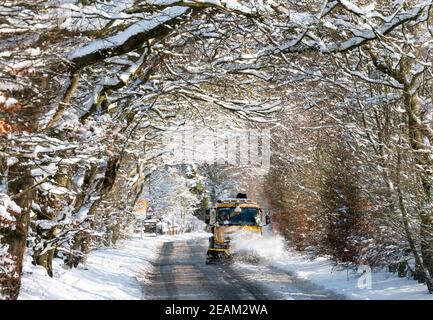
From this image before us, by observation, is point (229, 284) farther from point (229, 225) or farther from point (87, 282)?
point (229, 225)

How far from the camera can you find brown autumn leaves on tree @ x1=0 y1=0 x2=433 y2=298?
8867 mm

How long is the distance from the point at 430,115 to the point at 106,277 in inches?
435

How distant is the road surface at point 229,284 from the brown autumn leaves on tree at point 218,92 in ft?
5.80

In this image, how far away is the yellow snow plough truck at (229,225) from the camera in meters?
27.6

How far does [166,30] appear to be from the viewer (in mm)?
10125

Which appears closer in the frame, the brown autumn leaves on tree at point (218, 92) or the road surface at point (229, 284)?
the brown autumn leaves on tree at point (218, 92)

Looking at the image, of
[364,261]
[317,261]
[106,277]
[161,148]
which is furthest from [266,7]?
[161,148]

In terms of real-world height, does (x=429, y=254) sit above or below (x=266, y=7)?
below

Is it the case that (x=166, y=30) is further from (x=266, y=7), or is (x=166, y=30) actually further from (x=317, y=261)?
(x=317, y=261)

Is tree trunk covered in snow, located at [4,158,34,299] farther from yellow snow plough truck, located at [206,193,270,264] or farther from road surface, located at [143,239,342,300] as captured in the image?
yellow snow plough truck, located at [206,193,270,264]

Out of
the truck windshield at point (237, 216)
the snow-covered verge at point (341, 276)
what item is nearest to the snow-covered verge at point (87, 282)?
the truck windshield at point (237, 216)

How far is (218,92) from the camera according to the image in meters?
19.9

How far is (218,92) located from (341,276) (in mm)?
6400

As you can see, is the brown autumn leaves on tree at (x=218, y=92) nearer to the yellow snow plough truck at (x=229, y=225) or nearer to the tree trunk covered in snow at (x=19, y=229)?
the tree trunk covered in snow at (x=19, y=229)
